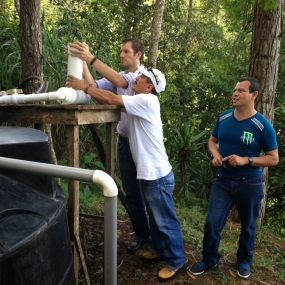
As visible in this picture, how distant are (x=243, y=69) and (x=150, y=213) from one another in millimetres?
5507

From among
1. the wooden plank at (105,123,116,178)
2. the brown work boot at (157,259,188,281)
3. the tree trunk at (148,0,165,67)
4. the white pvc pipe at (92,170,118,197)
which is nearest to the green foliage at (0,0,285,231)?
the tree trunk at (148,0,165,67)

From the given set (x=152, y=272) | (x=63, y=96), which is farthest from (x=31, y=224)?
(x=152, y=272)

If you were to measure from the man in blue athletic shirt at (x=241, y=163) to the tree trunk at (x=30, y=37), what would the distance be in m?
1.81

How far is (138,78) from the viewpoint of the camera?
2.87 m

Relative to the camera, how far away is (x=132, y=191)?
3.35 metres

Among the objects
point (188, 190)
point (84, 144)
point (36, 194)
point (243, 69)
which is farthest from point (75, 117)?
point (243, 69)

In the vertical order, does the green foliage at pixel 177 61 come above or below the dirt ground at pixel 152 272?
above

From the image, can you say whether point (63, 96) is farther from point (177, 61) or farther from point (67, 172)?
point (177, 61)

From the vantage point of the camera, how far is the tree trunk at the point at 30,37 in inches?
127

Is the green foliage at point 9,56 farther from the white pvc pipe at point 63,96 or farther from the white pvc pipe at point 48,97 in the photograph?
the white pvc pipe at point 48,97

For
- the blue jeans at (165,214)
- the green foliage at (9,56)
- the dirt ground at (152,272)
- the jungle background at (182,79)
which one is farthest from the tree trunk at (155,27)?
the blue jeans at (165,214)

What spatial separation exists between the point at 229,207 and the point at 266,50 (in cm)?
209

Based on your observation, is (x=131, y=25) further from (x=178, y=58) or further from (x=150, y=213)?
(x=150, y=213)

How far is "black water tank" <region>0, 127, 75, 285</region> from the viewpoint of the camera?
1.38 metres
